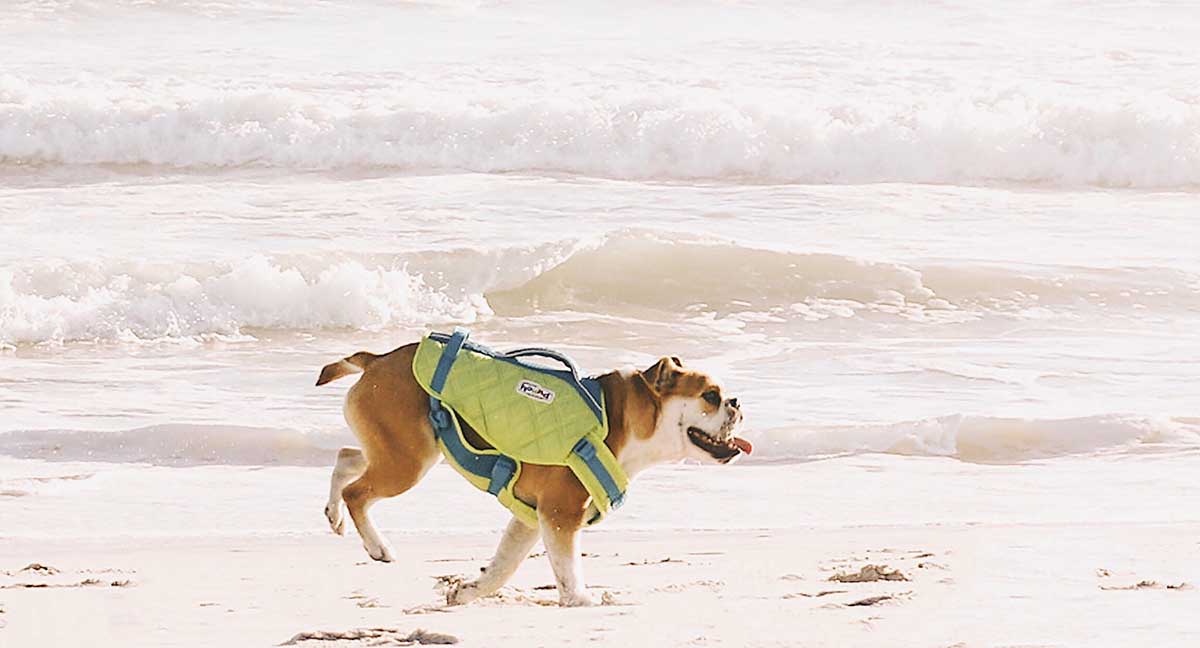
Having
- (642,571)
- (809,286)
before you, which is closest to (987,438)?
(642,571)

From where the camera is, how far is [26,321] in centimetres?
1025

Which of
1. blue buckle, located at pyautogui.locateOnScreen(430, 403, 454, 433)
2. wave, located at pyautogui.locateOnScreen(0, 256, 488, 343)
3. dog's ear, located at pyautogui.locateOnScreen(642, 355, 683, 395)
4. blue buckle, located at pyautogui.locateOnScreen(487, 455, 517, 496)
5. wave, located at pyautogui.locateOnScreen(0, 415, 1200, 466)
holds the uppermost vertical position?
dog's ear, located at pyautogui.locateOnScreen(642, 355, 683, 395)

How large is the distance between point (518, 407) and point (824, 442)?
10.1ft

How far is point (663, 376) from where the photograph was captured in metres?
4.85

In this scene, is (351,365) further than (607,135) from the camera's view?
No

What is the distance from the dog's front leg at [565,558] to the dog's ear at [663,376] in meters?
0.44

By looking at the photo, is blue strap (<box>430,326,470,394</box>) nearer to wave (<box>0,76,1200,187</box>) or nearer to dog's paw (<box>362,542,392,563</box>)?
dog's paw (<box>362,542,392,563</box>)

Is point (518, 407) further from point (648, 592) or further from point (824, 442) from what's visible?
point (824, 442)

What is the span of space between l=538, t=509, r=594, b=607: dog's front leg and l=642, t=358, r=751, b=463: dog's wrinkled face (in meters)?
0.38

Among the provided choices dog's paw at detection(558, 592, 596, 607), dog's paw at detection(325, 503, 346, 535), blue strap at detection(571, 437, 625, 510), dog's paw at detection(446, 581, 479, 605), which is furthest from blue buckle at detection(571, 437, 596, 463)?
dog's paw at detection(325, 503, 346, 535)

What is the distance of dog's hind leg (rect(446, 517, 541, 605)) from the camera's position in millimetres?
4828

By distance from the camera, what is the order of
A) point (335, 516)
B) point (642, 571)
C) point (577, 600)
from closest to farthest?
point (577, 600), point (335, 516), point (642, 571)

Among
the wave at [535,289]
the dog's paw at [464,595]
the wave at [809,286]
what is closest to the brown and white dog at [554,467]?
the dog's paw at [464,595]

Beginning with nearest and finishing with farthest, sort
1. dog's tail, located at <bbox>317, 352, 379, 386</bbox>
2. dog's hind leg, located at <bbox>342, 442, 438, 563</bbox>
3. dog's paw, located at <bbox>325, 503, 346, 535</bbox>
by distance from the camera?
dog's hind leg, located at <bbox>342, 442, 438, 563</bbox>, dog's tail, located at <bbox>317, 352, 379, 386</bbox>, dog's paw, located at <bbox>325, 503, 346, 535</bbox>
